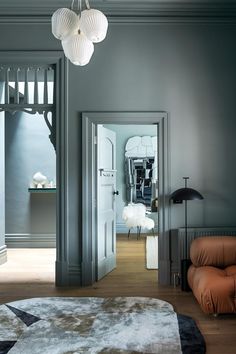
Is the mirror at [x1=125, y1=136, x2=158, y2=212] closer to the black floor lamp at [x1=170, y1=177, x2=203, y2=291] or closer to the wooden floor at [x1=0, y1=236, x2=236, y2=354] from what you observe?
the wooden floor at [x1=0, y1=236, x2=236, y2=354]

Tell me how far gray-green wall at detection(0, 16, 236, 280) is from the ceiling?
13cm

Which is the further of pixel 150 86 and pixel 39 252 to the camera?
pixel 39 252

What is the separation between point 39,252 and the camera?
21.0ft

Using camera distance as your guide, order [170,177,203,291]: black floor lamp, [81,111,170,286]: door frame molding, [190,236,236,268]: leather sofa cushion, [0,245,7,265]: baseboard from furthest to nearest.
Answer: [0,245,7,265]: baseboard < [81,111,170,286]: door frame molding < [170,177,203,291]: black floor lamp < [190,236,236,268]: leather sofa cushion

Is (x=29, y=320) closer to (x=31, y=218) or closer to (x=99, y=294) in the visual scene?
(x=99, y=294)

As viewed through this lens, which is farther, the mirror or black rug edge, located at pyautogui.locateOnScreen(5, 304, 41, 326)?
the mirror

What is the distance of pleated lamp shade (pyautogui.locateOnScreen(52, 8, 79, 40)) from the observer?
2.77 m

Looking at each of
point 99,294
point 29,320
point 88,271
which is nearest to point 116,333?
point 29,320

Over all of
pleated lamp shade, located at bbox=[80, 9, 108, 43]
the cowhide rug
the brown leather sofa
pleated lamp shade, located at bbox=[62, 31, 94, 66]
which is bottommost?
the cowhide rug

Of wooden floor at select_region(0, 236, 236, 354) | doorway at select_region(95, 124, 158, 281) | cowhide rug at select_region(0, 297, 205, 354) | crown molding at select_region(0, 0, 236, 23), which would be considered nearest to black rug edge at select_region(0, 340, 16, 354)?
cowhide rug at select_region(0, 297, 205, 354)

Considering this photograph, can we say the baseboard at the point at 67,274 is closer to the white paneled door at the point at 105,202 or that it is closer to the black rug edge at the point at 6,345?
the white paneled door at the point at 105,202

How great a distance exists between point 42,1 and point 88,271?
11.6ft

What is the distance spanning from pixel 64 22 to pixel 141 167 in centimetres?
574

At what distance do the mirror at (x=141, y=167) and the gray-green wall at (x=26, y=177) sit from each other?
7.14 ft
